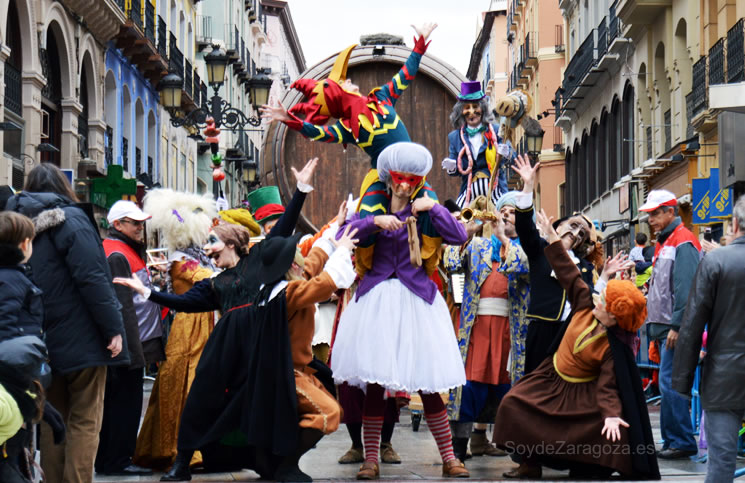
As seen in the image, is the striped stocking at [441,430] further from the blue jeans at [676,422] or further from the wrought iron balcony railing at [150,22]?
the wrought iron balcony railing at [150,22]

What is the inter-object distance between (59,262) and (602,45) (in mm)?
28414

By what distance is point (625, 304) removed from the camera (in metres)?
6.66

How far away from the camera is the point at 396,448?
838cm

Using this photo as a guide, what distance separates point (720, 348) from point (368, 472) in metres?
2.12

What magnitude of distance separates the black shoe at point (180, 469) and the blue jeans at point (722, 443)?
290cm

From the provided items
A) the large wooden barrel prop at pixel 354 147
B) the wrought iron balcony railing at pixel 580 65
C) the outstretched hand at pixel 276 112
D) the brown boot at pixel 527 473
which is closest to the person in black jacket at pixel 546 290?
the brown boot at pixel 527 473

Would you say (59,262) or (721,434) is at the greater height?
(59,262)

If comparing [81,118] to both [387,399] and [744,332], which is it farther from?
[744,332]

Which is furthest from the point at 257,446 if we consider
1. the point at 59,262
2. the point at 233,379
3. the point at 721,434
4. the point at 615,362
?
the point at 721,434

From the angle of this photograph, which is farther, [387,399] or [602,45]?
[602,45]

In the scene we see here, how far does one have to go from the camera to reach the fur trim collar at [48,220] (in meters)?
6.13

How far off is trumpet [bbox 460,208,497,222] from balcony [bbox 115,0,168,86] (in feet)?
62.4

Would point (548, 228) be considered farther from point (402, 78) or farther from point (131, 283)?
point (131, 283)

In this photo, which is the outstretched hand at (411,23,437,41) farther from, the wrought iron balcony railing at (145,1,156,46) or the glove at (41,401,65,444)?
the wrought iron balcony railing at (145,1,156,46)
